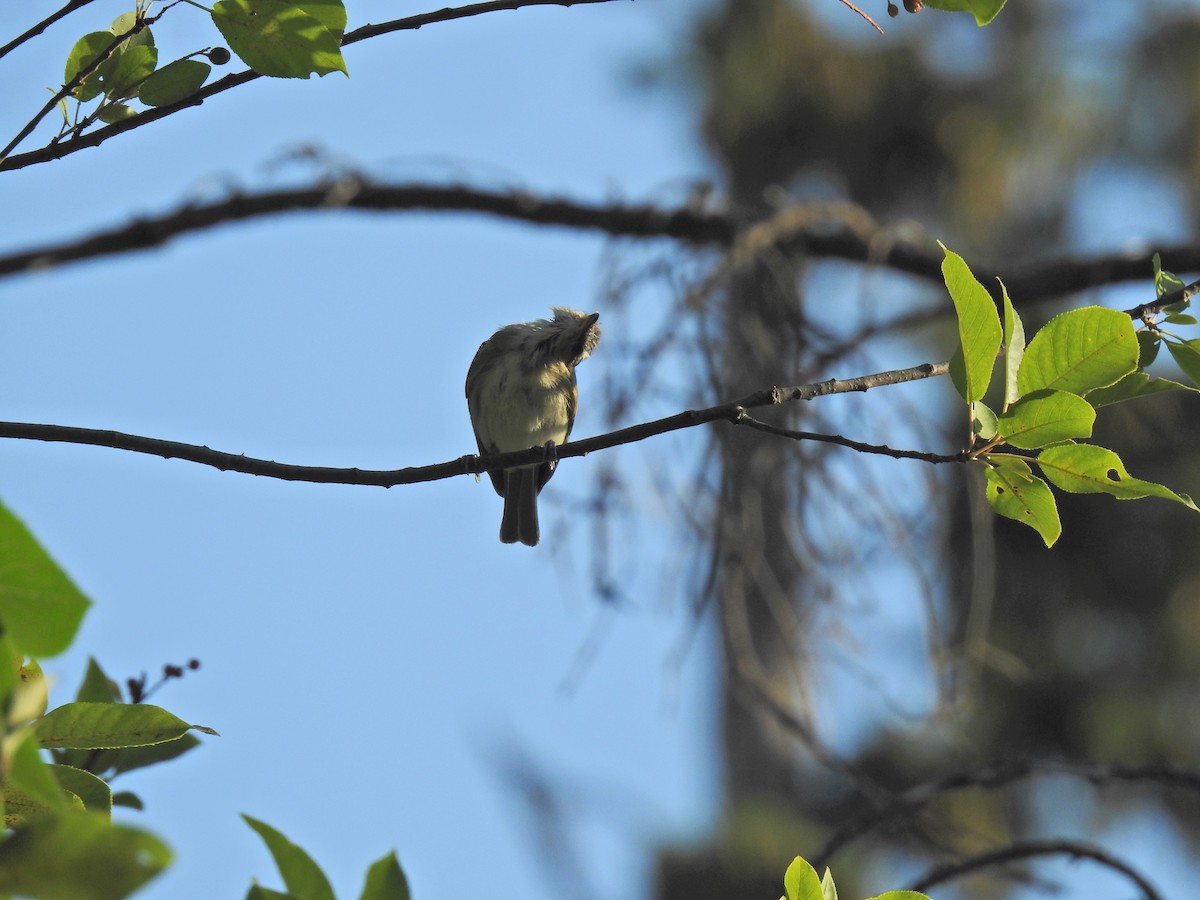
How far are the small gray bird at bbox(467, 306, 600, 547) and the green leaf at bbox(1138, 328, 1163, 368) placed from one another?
3121 mm

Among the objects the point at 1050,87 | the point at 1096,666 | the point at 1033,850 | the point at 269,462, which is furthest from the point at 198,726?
the point at 1050,87

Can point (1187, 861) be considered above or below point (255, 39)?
above

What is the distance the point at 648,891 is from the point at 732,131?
7457mm

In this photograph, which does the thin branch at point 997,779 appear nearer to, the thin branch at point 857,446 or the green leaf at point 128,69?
the thin branch at point 857,446

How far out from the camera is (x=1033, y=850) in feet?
8.41

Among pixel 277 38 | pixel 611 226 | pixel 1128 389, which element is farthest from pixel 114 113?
pixel 611 226

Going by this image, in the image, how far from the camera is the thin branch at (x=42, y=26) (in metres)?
1.49

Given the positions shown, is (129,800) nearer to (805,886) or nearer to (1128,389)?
(805,886)

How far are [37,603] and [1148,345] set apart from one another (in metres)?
1.68

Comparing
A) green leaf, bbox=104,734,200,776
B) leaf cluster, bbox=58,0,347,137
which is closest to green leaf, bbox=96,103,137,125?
leaf cluster, bbox=58,0,347,137

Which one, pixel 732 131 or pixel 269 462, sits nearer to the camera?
pixel 269 462

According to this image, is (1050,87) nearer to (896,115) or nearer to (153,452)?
(896,115)

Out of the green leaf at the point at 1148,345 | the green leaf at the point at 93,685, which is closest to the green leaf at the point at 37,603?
the green leaf at the point at 93,685

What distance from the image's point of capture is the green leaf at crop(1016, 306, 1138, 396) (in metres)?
1.76
